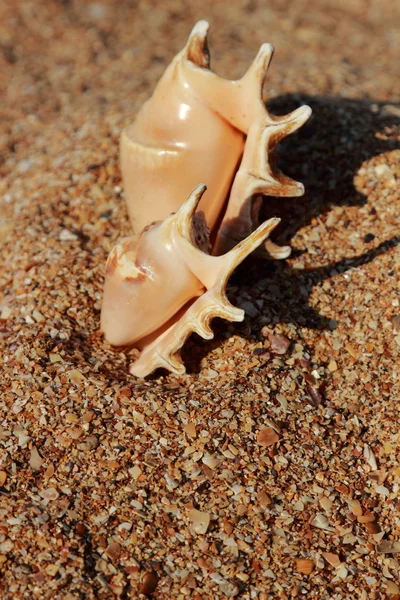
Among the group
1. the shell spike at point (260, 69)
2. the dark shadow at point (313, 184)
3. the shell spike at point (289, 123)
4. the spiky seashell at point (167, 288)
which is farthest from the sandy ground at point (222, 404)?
the shell spike at point (260, 69)

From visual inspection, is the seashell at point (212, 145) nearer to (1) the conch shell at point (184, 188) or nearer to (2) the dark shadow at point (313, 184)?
(1) the conch shell at point (184, 188)

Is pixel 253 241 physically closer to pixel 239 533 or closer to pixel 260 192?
pixel 260 192

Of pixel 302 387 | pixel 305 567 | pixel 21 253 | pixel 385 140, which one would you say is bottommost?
pixel 305 567

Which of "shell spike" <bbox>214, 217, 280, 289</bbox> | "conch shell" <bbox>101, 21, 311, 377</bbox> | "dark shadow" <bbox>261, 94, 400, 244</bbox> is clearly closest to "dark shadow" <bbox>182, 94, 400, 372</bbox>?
"dark shadow" <bbox>261, 94, 400, 244</bbox>

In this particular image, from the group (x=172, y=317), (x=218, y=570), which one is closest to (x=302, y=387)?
(x=172, y=317)

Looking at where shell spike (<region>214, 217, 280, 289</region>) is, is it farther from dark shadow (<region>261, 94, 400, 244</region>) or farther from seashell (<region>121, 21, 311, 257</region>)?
dark shadow (<region>261, 94, 400, 244</region>)
